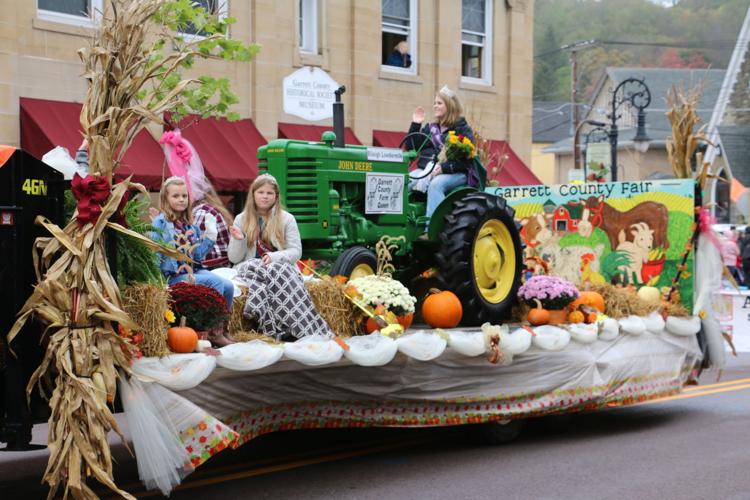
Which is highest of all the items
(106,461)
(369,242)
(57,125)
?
(57,125)

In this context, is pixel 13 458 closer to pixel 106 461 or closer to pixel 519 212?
pixel 106 461

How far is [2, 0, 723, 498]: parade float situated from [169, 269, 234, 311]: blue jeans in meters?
0.33

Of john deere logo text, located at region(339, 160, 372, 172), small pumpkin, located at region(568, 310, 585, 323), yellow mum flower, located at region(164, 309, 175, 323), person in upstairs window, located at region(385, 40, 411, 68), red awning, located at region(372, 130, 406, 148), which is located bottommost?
small pumpkin, located at region(568, 310, 585, 323)

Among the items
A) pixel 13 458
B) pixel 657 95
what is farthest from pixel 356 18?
pixel 657 95

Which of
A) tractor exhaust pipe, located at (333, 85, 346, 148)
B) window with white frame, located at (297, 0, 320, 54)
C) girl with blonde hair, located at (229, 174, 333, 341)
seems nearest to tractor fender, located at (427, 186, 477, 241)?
tractor exhaust pipe, located at (333, 85, 346, 148)

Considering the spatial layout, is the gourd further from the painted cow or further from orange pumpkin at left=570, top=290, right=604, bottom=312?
orange pumpkin at left=570, top=290, right=604, bottom=312

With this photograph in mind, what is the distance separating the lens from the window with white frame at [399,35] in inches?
931

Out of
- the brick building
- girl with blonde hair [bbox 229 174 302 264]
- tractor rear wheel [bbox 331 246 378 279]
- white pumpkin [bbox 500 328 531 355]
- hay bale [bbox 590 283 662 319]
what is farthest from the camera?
the brick building

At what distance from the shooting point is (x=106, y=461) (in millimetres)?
6316

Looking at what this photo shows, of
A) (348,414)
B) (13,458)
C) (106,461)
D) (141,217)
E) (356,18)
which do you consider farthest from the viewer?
(356,18)

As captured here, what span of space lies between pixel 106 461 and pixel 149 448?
0.83 ft

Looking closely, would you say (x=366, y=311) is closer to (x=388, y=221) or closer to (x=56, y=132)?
(x=388, y=221)

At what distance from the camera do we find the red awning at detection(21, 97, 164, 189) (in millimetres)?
17359

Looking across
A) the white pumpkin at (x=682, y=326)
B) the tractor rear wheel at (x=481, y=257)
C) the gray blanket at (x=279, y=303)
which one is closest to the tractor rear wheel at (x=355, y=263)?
the tractor rear wheel at (x=481, y=257)
